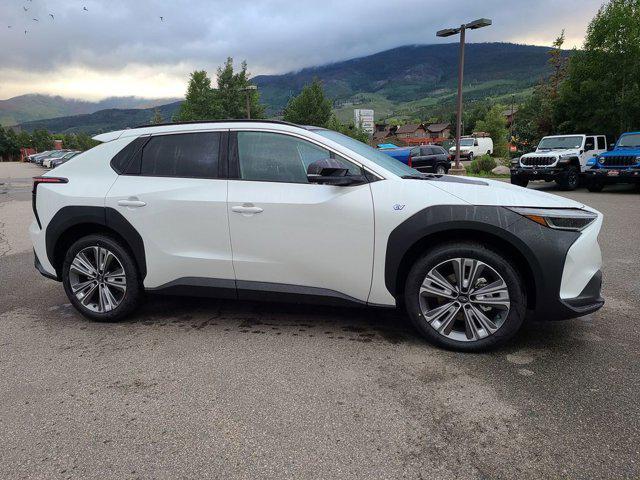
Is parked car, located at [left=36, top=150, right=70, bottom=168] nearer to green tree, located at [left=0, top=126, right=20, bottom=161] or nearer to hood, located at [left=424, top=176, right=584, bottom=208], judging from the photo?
green tree, located at [left=0, top=126, right=20, bottom=161]

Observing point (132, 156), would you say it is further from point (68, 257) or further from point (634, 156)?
point (634, 156)

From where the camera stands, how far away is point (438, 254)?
125 inches

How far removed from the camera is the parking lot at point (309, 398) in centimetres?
216

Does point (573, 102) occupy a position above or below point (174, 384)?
above

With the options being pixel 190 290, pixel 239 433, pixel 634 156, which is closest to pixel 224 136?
pixel 190 290

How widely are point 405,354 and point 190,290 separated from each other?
1.77 metres

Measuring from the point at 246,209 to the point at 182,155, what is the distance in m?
0.82

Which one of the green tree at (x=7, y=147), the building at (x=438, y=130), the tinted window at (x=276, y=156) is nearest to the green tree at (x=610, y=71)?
the tinted window at (x=276, y=156)

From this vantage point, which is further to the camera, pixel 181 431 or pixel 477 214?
pixel 477 214

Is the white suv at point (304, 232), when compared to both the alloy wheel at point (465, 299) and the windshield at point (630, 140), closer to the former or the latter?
the alloy wheel at point (465, 299)

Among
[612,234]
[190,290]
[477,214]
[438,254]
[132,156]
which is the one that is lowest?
[612,234]

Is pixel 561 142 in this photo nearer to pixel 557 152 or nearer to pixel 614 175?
pixel 557 152

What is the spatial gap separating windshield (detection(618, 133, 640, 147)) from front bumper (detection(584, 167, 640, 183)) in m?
1.13

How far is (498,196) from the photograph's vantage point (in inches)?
125
